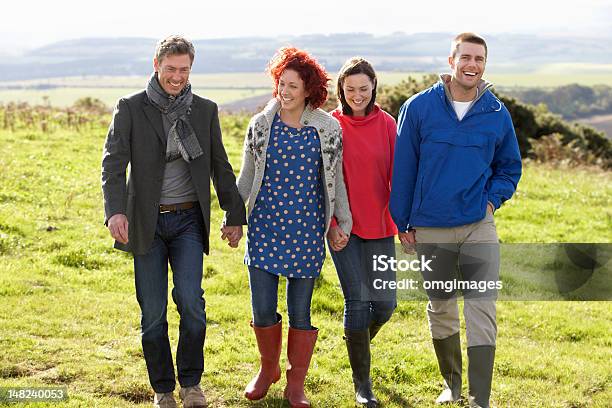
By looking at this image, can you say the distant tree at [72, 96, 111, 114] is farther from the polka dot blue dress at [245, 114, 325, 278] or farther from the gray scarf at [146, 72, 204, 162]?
the polka dot blue dress at [245, 114, 325, 278]

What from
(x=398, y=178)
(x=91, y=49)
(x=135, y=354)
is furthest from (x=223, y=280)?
(x=91, y=49)

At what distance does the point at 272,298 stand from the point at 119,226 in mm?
1028

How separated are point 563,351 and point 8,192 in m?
7.85

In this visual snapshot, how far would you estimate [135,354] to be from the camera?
6152 millimetres

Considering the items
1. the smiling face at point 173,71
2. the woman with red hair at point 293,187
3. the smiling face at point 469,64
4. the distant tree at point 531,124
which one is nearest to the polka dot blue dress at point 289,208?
the woman with red hair at point 293,187

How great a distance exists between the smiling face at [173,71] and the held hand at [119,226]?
777 millimetres

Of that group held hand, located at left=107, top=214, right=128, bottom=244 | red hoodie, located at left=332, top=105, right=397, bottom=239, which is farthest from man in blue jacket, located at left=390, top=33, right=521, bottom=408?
held hand, located at left=107, top=214, right=128, bottom=244

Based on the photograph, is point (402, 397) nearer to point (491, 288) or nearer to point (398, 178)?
point (491, 288)

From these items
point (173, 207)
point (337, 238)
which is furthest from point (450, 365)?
point (173, 207)

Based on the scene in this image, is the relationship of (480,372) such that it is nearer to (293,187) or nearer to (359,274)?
(359,274)

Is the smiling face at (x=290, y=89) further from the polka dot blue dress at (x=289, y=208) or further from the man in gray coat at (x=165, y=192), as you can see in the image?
the man in gray coat at (x=165, y=192)

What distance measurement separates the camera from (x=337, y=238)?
5031 millimetres

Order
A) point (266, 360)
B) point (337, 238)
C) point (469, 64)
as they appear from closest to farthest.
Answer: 1. point (469, 64)
2. point (337, 238)
3. point (266, 360)

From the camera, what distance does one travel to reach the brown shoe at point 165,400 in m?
5.06
